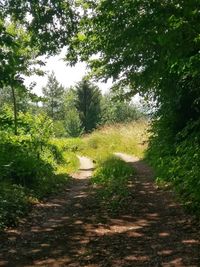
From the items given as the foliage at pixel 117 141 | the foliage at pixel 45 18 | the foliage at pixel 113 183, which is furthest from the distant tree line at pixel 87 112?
the foliage at pixel 45 18

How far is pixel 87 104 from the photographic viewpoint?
202 feet

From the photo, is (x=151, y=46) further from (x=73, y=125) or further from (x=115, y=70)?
(x=73, y=125)

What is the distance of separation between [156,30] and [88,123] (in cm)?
5096

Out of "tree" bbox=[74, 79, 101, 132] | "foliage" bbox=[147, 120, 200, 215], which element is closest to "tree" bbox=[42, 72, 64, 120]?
"tree" bbox=[74, 79, 101, 132]

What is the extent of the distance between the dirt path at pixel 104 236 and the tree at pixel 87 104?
Result: 163ft

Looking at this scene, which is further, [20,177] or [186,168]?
[20,177]

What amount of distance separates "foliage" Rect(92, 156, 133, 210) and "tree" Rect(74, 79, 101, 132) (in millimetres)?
43209

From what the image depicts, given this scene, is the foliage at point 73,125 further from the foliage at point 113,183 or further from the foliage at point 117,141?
the foliage at point 113,183

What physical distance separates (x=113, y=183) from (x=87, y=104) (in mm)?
48360

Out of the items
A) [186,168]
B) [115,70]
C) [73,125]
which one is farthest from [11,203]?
[73,125]

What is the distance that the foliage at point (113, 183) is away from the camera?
11159mm

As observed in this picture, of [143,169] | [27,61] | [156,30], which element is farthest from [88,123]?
[156,30]

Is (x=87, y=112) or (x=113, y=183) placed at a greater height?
(x=87, y=112)

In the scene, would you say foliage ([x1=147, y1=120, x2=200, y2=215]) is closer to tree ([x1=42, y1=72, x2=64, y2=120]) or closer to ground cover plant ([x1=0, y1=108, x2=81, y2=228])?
ground cover plant ([x1=0, y1=108, x2=81, y2=228])
